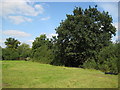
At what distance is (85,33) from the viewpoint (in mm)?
15164

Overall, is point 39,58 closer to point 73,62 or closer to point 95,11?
point 73,62

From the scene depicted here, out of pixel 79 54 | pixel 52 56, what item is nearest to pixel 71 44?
pixel 79 54

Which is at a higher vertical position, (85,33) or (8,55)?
(85,33)

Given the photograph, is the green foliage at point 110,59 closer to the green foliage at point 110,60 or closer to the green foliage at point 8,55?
A: the green foliage at point 110,60

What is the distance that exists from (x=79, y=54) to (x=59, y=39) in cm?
343

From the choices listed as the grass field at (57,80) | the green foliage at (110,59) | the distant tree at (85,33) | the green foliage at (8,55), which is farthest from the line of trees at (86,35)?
the green foliage at (8,55)

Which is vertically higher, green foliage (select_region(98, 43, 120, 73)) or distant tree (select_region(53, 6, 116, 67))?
distant tree (select_region(53, 6, 116, 67))

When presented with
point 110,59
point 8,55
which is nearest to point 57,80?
point 110,59

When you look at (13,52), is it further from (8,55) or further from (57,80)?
(57,80)

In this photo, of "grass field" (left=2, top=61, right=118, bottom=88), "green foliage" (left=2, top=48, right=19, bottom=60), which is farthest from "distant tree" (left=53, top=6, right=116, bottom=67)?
"green foliage" (left=2, top=48, right=19, bottom=60)

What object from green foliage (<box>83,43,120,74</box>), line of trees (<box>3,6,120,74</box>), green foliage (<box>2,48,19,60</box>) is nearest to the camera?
green foliage (<box>83,43,120,74</box>)

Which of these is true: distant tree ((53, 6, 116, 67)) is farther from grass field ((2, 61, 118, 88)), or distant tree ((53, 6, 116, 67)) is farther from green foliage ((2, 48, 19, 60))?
green foliage ((2, 48, 19, 60))

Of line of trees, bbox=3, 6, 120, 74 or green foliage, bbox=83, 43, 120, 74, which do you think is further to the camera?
line of trees, bbox=3, 6, 120, 74

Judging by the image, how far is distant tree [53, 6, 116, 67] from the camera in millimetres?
15523
